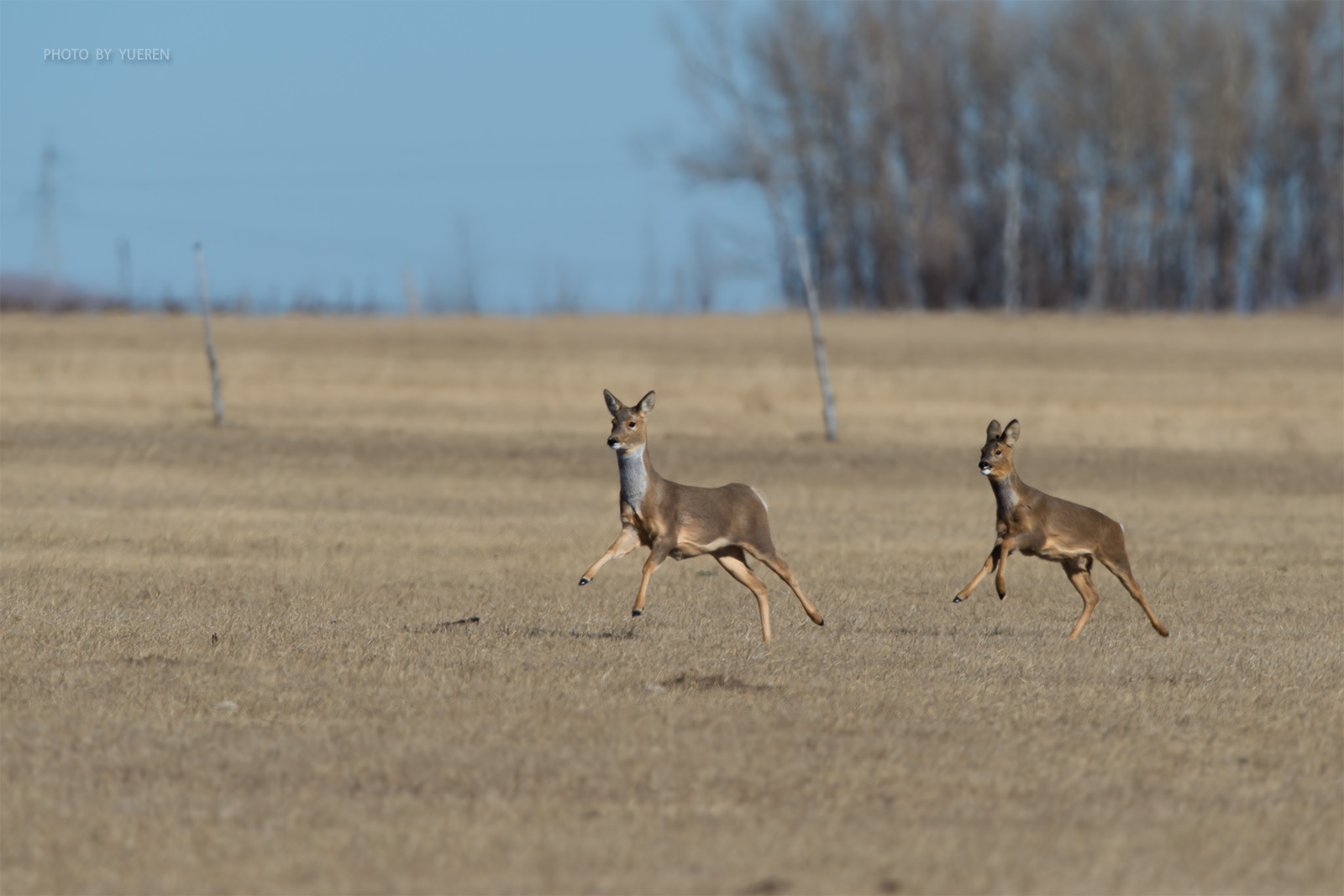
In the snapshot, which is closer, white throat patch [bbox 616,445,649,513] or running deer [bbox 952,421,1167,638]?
white throat patch [bbox 616,445,649,513]

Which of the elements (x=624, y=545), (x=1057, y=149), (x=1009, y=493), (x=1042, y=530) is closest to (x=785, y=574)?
(x=624, y=545)

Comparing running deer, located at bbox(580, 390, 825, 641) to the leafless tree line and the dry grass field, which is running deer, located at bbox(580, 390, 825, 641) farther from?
the leafless tree line

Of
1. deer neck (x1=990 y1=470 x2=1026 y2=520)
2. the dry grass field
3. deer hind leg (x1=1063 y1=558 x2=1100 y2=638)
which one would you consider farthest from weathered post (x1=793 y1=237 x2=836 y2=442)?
deer neck (x1=990 y1=470 x2=1026 y2=520)

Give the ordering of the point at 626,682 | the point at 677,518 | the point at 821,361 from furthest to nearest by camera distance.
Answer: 1. the point at 821,361
2. the point at 677,518
3. the point at 626,682

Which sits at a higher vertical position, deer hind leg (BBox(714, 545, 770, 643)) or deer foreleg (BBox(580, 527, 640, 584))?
deer foreleg (BBox(580, 527, 640, 584))

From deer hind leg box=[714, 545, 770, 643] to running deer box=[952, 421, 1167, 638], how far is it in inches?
59.5

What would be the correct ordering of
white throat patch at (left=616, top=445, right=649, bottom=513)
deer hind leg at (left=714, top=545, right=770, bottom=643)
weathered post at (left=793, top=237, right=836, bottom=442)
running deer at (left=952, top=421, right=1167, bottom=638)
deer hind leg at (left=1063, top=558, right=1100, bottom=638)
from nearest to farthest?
white throat patch at (left=616, top=445, right=649, bottom=513) < deer hind leg at (left=714, top=545, right=770, bottom=643) < running deer at (left=952, top=421, right=1167, bottom=638) < deer hind leg at (left=1063, top=558, right=1100, bottom=638) < weathered post at (left=793, top=237, right=836, bottom=442)

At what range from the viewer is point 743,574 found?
13039mm

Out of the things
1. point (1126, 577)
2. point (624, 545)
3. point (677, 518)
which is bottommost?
point (1126, 577)

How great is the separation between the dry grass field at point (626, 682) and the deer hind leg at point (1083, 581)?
36cm

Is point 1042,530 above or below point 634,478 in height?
below

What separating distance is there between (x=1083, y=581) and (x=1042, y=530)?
44.7 inches

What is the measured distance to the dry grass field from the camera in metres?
7.50

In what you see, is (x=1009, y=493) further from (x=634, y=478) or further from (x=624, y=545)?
(x=624, y=545)
